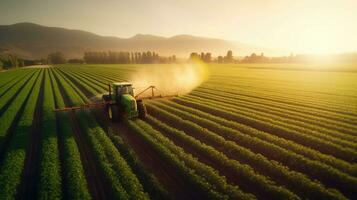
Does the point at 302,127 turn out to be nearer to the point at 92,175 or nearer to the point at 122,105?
the point at 122,105

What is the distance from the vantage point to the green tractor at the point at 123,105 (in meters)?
15.4

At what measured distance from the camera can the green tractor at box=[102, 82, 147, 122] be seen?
50.7 ft

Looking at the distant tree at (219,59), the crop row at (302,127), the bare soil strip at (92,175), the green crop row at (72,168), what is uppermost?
the distant tree at (219,59)

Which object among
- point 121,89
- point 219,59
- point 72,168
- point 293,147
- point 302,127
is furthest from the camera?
point 219,59

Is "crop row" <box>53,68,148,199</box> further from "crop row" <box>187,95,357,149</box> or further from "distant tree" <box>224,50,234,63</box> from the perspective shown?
"distant tree" <box>224,50,234,63</box>

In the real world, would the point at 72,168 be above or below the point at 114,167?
above

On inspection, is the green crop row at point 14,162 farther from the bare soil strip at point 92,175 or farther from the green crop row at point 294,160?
the green crop row at point 294,160

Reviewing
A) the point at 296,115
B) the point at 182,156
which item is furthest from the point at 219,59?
the point at 182,156

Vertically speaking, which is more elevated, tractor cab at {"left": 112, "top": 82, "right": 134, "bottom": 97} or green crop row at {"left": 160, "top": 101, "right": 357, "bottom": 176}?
tractor cab at {"left": 112, "top": 82, "right": 134, "bottom": 97}

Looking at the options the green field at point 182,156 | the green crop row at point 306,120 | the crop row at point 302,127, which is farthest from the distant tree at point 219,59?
the green field at point 182,156

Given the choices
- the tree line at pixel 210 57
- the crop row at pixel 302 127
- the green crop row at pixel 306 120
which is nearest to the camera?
the crop row at pixel 302 127

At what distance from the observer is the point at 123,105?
16.0 m

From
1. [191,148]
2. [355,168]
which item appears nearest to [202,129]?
[191,148]

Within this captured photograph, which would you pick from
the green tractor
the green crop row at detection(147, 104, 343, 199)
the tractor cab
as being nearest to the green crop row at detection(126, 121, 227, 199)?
the green tractor
